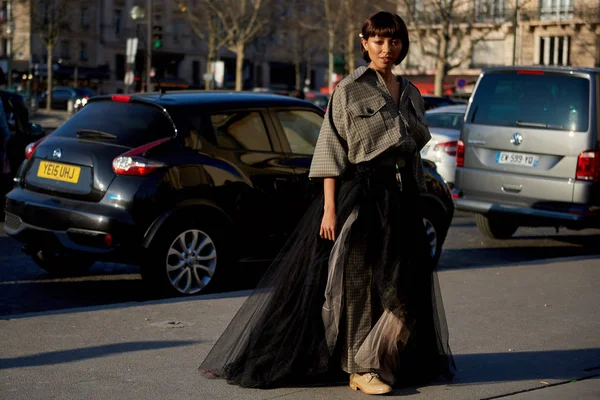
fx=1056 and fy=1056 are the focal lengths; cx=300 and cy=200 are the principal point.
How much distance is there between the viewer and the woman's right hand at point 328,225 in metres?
4.73

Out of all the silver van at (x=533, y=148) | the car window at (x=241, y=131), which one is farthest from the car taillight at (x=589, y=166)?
the car window at (x=241, y=131)

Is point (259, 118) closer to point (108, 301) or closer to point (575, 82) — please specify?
point (108, 301)

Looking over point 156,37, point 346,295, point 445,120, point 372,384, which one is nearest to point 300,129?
point 346,295

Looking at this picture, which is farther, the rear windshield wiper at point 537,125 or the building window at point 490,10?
the building window at point 490,10

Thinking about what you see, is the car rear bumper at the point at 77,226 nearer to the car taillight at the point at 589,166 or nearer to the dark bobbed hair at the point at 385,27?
the dark bobbed hair at the point at 385,27

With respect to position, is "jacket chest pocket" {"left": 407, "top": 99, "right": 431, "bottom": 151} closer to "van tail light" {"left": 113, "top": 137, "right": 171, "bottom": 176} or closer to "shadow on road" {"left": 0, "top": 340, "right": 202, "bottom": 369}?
"shadow on road" {"left": 0, "top": 340, "right": 202, "bottom": 369}

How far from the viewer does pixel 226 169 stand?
8.01 meters

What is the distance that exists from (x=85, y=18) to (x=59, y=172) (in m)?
81.4

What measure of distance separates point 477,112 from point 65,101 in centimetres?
5112

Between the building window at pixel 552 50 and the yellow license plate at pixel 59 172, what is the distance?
205 ft

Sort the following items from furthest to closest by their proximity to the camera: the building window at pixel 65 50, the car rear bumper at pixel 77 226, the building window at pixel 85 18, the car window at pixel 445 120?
the building window at pixel 85 18, the building window at pixel 65 50, the car window at pixel 445 120, the car rear bumper at pixel 77 226

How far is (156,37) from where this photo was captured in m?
33.8

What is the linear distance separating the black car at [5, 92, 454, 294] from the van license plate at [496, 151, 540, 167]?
3.11 meters

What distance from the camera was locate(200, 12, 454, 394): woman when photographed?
473 cm
